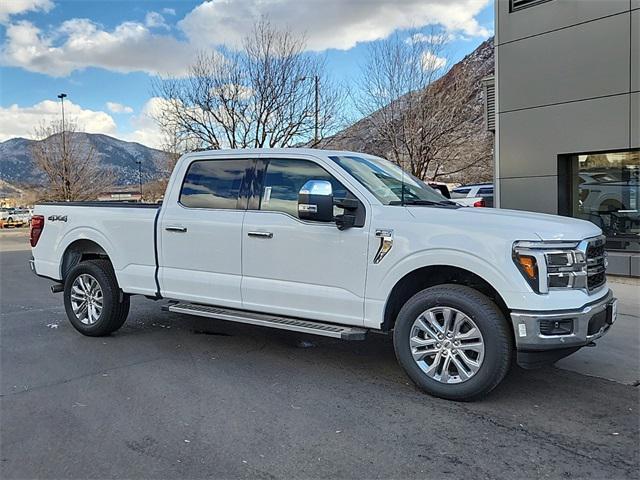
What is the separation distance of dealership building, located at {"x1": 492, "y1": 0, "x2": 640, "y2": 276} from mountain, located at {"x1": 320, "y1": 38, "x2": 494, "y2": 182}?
10521 mm

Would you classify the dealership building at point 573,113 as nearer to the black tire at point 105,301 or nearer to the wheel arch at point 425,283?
the wheel arch at point 425,283

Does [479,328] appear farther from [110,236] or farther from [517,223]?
[110,236]

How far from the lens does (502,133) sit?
1113cm

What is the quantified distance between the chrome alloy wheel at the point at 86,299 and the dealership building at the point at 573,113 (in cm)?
809

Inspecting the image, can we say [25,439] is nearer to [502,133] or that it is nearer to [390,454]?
[390,454]

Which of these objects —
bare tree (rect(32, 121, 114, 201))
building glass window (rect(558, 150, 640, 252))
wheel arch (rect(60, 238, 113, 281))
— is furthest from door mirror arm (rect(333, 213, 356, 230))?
bare tree (rect(32, 121, 114, 201))

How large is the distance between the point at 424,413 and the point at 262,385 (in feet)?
4.62

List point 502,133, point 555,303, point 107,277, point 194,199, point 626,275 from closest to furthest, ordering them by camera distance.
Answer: point 555,303
point 194,199
point 107,277
point 626,275
point 502,133

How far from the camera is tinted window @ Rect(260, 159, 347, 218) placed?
16.9 ft

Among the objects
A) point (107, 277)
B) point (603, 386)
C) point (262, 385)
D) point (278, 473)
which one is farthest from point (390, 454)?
point (107, 277)

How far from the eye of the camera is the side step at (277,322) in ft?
15.3

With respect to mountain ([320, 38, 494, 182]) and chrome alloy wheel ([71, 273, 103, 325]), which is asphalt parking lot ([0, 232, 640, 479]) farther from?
mountain ([320, 38, 494, 182])

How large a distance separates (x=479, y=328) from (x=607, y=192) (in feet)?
24.2

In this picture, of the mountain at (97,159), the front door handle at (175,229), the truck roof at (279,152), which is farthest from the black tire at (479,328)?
the mountain at (97,159)
